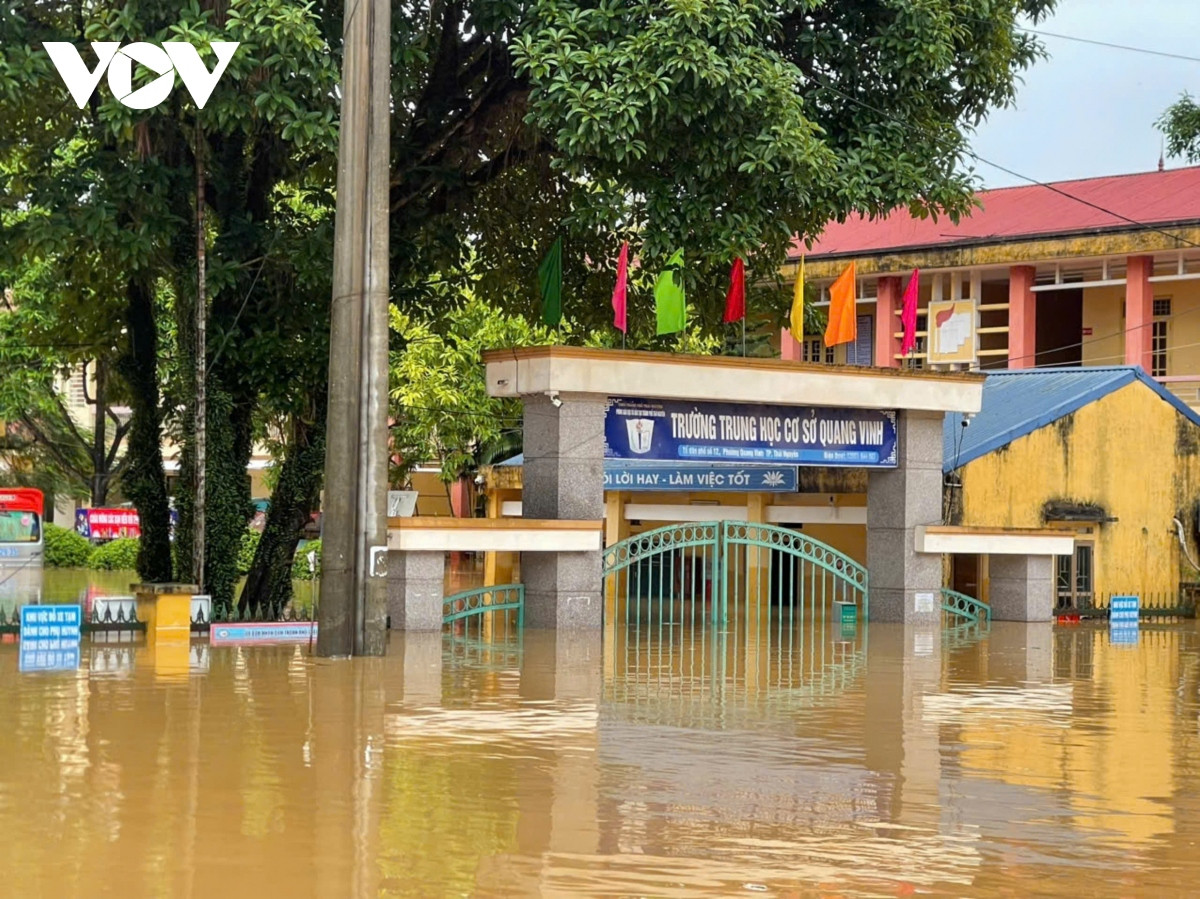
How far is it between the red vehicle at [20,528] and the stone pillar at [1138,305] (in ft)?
75.1

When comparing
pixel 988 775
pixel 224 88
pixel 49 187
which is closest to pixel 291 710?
pixel 988 775

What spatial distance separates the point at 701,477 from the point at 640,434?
2.25 metres

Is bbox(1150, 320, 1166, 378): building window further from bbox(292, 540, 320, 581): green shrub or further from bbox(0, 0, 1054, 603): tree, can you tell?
bbox(292, 540, 320, 581): green shrub

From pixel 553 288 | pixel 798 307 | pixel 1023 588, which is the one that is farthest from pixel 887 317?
pixel 553 288

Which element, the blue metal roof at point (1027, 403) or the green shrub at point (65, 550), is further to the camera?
the green shrub at point (65, 550)

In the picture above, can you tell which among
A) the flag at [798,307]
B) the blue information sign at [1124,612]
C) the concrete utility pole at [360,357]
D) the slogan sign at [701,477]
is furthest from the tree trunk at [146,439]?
the blue information sign at [1124,612]

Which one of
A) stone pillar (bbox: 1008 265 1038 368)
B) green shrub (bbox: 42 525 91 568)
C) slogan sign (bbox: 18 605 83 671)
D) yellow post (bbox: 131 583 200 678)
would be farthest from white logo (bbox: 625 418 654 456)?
green shrub (bbox: 42 525 91 568)

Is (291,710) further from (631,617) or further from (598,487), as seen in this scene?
(631,617)

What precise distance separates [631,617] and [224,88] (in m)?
10.8

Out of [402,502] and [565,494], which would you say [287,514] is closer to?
[402,502]

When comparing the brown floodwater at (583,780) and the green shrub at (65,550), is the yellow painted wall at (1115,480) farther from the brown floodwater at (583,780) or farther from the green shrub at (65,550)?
the green shrub at (65,550)

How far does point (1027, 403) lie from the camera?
100ft

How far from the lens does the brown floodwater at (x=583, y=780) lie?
25.9 feet

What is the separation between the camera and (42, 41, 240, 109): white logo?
18.6 meters
